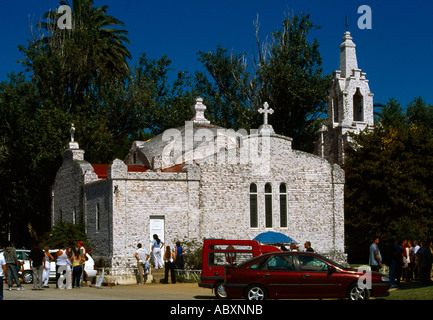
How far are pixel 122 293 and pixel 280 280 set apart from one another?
6.53m

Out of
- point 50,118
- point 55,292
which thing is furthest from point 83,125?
point 55,292

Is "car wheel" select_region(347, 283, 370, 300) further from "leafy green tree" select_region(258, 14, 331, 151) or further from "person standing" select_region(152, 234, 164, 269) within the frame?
"leafy green tree" select_region(258, 14, 331, 151)

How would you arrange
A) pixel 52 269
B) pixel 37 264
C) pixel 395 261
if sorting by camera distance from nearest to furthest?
1. pixel 395 261
2. pixel 37 264
3. pixel 52 269

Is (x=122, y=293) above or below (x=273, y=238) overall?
below

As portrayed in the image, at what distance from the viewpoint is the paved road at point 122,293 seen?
73.2ft

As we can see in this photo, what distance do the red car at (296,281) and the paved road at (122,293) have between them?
2189 millimetres

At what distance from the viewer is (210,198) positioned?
34.2 m

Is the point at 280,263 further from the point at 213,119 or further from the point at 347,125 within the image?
the point at 213,119

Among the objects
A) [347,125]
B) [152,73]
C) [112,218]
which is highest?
[152,73]

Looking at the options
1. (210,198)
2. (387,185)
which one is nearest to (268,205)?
(210,198)

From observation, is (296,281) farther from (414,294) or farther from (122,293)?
(122,293)

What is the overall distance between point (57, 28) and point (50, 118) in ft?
34.3

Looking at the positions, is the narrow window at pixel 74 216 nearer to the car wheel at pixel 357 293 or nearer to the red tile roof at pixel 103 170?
the red tile roof at pixel 103 170

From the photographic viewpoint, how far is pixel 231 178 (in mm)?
34719
